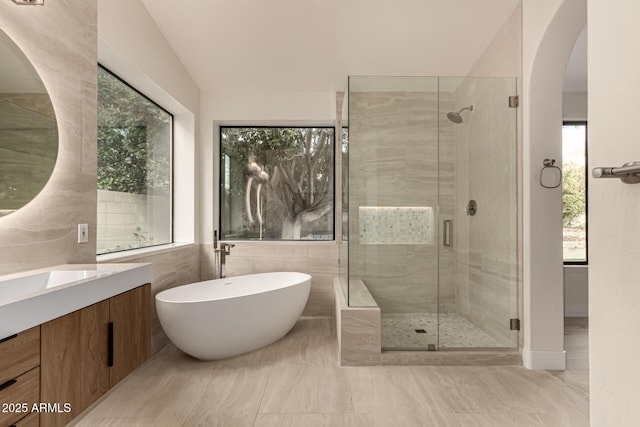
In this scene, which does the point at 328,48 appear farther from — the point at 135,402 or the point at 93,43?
the point at 135,402

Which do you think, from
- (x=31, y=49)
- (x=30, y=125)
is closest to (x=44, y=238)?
(x=30, y=125)

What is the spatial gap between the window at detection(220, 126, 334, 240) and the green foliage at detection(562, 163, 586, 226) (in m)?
2.91

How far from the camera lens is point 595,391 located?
3.08 ft

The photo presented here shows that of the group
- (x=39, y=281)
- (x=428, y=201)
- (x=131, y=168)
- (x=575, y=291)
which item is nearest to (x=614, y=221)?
(x=428, y=201)

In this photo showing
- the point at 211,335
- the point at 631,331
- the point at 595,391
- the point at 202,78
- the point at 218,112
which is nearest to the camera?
the point at 631,331

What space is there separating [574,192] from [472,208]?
2.34 meters

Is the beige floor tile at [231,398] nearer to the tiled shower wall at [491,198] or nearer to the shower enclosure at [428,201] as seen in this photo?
the shower enclosure at [428,201]

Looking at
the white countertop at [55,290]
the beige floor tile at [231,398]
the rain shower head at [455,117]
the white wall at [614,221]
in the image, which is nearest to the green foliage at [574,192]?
the rain shower head at [455,117]

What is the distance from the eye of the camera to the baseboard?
245 centimetres

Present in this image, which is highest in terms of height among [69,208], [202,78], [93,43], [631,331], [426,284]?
[202,78]

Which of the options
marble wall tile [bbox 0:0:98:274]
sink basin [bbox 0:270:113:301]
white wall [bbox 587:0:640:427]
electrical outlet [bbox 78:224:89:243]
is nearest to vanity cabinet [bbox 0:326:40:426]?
sink basin [bbox 0:270:113:301]

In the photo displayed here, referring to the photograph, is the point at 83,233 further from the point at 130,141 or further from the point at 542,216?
the point at 542,216

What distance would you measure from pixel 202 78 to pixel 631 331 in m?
3.84

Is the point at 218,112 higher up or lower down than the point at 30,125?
higher up
